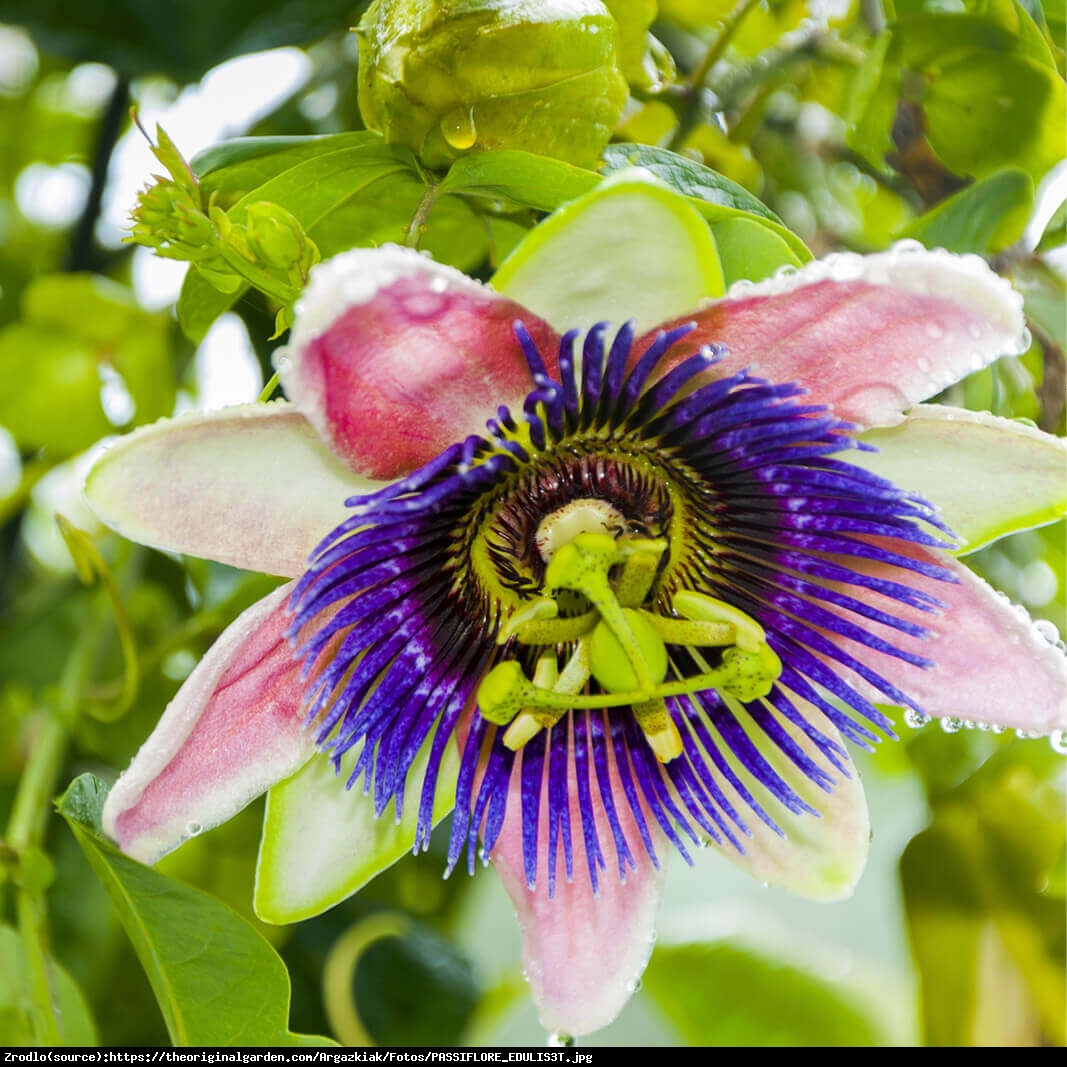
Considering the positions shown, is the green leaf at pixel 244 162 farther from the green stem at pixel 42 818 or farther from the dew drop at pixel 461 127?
the green stem at pixel 42 818

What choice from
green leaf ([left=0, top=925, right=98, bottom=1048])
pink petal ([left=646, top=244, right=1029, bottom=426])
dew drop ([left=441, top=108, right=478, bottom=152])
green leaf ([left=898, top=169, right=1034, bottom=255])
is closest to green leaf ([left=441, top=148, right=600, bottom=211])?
dew drop ([left=441, top=108, right=478, bottom=152])

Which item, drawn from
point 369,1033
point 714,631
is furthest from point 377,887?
point 714,631

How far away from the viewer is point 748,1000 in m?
1.61

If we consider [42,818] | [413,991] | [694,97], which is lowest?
[413,991]

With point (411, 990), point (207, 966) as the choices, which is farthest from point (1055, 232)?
point (411, 990)

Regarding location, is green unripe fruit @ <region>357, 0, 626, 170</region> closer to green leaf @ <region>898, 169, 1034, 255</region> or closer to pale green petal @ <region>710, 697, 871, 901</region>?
green leaf @ <region>898, 169, 1034, 255</region>

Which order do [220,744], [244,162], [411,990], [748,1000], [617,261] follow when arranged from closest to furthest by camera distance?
[617,261], [220,744], [244,162], [411,990], [748,1000]

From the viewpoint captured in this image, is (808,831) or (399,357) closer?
(399,357)

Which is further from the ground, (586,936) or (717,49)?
(717,49)

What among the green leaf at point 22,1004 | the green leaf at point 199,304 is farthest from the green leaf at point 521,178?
the green leaf at point 22,1004

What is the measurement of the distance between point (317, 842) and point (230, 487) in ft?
0.83

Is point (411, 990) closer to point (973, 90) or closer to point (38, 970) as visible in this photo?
point (38, 970)

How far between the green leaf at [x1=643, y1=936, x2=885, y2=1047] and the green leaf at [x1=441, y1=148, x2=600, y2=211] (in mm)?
1225

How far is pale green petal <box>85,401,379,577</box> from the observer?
0.69m
